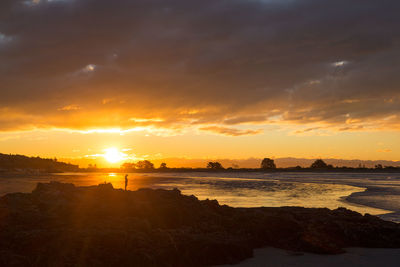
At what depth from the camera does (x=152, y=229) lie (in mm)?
12383

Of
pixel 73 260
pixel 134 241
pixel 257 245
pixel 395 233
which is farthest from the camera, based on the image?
pixel 395 233

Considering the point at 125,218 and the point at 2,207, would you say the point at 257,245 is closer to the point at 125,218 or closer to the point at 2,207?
the point at 125,218

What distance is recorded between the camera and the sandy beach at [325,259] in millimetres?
11492

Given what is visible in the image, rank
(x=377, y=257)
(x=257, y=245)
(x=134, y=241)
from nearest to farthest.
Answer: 1. (x=134, y=241)
2. (x=377, y=257)
3. (x=257, y=245)

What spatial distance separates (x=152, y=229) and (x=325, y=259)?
Result: 559 centimetres

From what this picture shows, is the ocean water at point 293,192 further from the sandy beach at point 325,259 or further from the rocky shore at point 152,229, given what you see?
the sandy beach at point 325,259

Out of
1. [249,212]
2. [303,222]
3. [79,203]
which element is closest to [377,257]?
[303,222]

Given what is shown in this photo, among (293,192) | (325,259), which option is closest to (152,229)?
(325,259)

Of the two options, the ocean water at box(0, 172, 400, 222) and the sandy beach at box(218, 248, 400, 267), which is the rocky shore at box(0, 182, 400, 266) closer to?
the sandy beach at box(218, 248, 400, 267)

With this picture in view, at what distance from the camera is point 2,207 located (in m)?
12.6

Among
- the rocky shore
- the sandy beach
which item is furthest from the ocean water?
the sandy beach

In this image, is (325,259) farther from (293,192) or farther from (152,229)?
(293,192)

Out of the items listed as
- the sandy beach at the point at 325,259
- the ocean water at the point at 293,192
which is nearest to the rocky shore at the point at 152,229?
the sandy beach at the point at 325,259

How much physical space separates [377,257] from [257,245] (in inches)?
153
